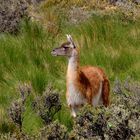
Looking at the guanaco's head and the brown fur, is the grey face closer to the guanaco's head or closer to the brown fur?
the guanaco's head

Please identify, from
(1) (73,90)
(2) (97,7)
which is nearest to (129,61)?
(1) (73,90)

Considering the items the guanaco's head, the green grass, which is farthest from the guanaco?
the green grass

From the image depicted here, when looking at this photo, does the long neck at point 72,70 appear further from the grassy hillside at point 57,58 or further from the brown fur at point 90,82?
the grassy hillside at point 57,58

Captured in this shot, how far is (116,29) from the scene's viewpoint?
1361 centimetres

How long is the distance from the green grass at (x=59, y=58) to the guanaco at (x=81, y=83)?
0.26 m

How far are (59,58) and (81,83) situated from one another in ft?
10.2

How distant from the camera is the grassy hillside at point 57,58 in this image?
9.92m

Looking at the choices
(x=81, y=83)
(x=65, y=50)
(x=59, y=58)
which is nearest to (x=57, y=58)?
(x=59, y=58)

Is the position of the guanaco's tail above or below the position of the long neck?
below

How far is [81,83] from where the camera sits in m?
9.06

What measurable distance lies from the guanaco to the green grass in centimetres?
26

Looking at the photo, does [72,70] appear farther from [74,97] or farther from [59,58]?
[59,58]

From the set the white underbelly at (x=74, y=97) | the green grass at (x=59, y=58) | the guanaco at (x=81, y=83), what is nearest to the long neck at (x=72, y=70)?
the guanaco at (x=81, y=83)

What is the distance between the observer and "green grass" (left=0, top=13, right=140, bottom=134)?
33.7 feet
